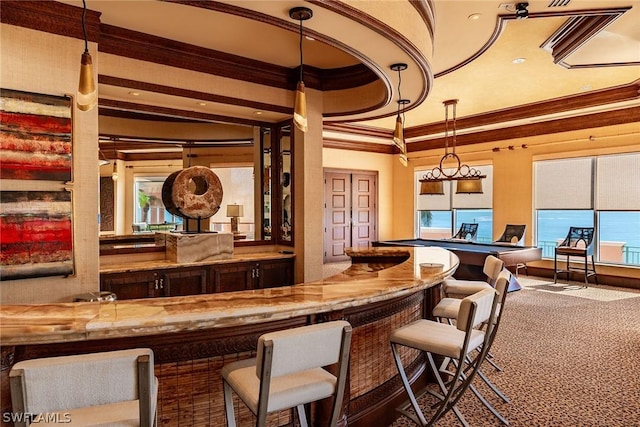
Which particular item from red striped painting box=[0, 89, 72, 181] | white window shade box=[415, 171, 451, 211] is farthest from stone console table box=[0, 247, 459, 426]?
white window shade box=[415, 171, 451, 211]

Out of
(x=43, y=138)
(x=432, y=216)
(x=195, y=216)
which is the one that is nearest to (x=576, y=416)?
A: (x=195, y=216)

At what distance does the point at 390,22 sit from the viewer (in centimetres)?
288

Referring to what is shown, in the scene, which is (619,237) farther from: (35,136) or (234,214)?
(35,136)

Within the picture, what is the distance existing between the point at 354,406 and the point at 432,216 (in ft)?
28.7

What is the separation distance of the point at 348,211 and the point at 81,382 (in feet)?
30.7

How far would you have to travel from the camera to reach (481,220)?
31.7 ft

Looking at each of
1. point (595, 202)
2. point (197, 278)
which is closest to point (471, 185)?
point (595, 202)

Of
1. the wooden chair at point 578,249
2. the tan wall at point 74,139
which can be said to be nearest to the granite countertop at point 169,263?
the tan wall at point 74,139

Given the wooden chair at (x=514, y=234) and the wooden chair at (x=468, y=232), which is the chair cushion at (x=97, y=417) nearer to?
the wooden chair at (x=514, y=234)

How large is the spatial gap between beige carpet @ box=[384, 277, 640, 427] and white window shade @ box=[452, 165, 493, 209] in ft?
12.1

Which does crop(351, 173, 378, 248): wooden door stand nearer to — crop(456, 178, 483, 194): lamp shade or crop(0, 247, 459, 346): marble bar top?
crop(456, 178, 483, 194): lamp shade

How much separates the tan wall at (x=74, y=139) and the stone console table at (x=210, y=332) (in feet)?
4.43

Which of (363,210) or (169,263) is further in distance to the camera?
(363,210)

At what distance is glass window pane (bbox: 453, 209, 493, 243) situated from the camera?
9406mm
